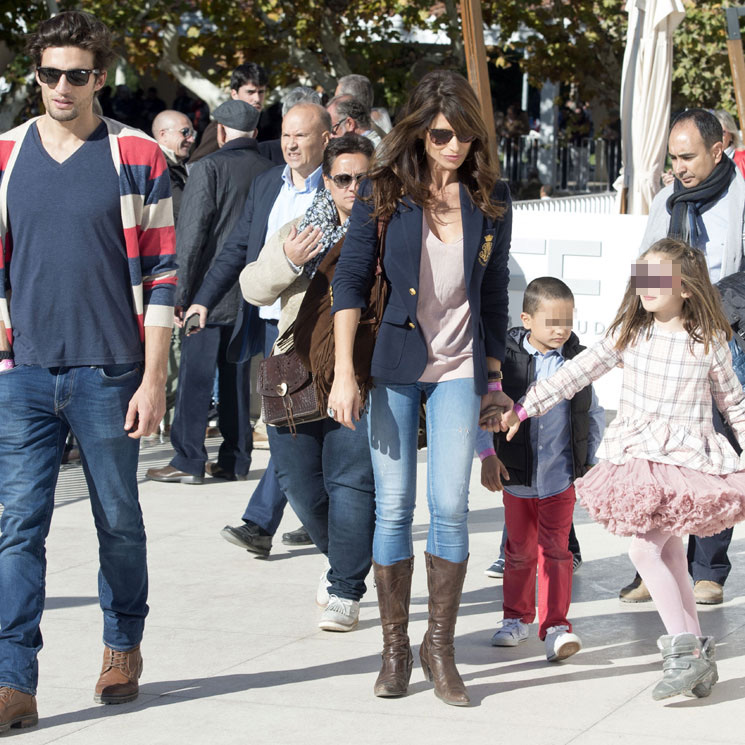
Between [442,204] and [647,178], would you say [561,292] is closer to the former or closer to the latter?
[442,204]

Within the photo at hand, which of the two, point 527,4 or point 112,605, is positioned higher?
point 527,4

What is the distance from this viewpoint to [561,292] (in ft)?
16.9

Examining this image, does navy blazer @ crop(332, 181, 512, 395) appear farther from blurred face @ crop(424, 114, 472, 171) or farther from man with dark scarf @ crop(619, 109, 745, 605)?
man with dark scarf @ crop(619, 109, 745, 605)

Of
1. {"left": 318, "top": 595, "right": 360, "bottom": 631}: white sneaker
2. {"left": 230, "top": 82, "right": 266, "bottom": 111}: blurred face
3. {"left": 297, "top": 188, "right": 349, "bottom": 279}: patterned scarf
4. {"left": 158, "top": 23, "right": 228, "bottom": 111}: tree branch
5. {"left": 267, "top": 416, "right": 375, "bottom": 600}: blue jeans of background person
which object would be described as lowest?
{"left": 318, "top": 595, "right": 360, "bottom": 631}: white sneaker

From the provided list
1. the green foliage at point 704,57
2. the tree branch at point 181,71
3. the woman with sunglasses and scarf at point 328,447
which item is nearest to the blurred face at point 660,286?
the woman with sunglasses and scarf at point 328,447

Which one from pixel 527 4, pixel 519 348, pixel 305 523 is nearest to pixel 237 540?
pixel 305 523

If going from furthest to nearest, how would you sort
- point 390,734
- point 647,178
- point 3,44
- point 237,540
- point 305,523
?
point 3,44, point 647,178, point 237,540, point 305,523, point 390,734

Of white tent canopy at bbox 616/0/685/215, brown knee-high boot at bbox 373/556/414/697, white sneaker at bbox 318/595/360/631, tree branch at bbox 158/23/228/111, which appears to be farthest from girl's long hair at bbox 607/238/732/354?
tree branch at bbox 158/23/228/111

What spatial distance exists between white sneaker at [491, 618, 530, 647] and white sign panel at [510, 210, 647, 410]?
5.24 meters

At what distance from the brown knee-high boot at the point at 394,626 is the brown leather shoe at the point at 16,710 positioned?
106cm

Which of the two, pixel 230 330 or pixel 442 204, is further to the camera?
pixel 230 330

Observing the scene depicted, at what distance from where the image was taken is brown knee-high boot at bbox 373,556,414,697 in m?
4.51

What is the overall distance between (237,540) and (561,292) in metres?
2.05

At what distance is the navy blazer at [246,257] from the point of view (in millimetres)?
6039
